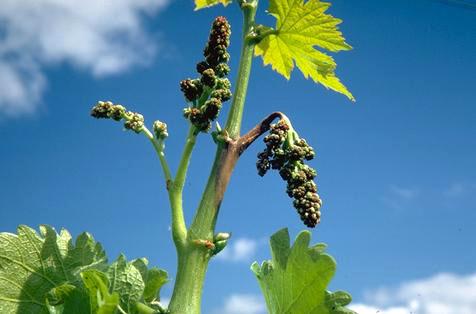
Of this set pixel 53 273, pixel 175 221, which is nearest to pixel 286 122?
pixel 175 221

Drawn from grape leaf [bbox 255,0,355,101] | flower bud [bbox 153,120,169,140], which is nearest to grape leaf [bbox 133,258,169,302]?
flower bud [bbox 153,120,169,140]

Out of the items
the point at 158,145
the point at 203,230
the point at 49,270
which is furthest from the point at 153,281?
the point at 158,145

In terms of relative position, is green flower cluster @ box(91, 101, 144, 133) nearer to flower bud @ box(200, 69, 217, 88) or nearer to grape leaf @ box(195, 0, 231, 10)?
flower bud @ box(200, 69, 217, 88)

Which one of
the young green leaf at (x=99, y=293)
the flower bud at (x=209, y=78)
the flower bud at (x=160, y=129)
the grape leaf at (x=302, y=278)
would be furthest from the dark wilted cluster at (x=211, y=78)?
the young green leaf at (x=99, y=293)

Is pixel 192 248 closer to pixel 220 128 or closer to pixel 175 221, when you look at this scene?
pixel 175 221

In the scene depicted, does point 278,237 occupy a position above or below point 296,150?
below

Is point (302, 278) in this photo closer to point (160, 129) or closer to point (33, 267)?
point (160, 129)
